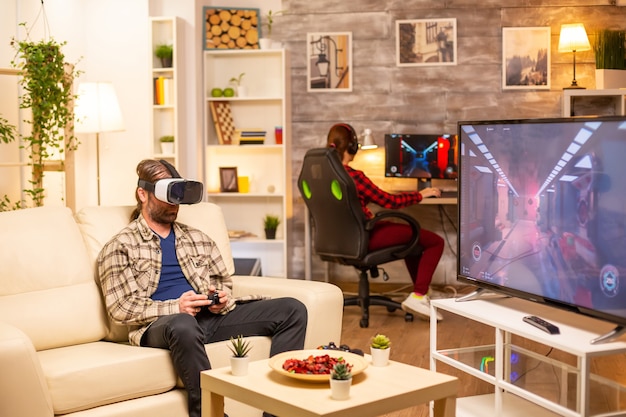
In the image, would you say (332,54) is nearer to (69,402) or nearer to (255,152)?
(255,152)

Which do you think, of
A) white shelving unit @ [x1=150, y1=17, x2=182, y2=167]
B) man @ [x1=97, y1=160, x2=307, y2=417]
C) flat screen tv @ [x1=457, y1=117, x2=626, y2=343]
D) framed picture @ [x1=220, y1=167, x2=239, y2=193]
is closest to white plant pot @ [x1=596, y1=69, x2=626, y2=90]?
framed picture @ [x1=220, y1=167, x2=239, y2=193]

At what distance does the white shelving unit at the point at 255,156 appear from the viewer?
693 cm

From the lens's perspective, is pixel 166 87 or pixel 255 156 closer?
pixel 166 87

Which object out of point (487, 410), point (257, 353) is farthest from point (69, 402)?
point (487, 410)

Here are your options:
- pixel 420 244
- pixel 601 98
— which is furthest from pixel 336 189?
pixel 601 98

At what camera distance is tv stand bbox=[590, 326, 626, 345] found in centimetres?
260

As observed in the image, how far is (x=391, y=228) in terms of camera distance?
5426 millimetres

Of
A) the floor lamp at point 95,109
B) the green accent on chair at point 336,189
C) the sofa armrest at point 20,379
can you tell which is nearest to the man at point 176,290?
the sofa armrest at point 20,379

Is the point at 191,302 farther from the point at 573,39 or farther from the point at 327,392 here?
the point at 573,39

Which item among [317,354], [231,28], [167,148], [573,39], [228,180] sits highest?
[231,28]

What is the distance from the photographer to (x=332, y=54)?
22.5 ft

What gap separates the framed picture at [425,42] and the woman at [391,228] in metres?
1.47

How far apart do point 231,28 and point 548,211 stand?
4436mm

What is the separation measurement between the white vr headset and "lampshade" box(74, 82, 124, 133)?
2530 millimetres
